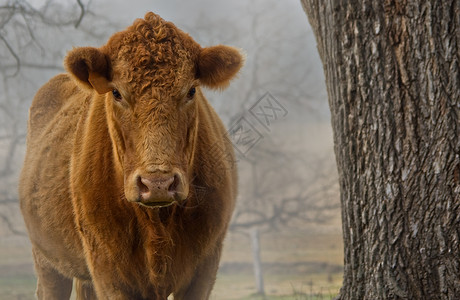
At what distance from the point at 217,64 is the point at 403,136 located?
126 cm

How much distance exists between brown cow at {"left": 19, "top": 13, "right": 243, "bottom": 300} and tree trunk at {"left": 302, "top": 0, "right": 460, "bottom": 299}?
0.94m

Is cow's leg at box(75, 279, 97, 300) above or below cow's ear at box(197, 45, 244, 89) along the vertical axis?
below

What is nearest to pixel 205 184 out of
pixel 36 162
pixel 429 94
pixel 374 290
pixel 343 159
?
pixel 343 159

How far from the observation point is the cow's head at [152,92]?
9.20 feet

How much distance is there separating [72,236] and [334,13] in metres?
2.62

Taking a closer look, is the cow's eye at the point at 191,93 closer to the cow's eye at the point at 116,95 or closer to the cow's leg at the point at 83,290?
the cow's eye at the point at 116,95

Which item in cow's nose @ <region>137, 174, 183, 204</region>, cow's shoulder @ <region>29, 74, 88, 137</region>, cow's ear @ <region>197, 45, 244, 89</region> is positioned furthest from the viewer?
cow's shoulder @ <region>29, 74, 88, 137</region>

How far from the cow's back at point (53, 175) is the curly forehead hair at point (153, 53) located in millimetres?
1161

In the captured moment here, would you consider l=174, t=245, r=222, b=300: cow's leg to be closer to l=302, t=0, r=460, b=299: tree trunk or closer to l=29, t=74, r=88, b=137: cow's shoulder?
l=302, t=0, r=460, b=299: tree trunk

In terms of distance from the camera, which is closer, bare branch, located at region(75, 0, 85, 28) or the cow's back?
the cow's back

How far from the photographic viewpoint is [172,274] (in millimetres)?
3408

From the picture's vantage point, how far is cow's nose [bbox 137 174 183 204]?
272cm

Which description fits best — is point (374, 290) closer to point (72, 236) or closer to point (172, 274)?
point (172, 274)

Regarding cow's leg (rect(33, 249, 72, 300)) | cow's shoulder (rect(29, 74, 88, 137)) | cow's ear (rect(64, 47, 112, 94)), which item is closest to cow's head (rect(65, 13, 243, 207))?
cow's ear (rect(64, 47, 112, 94))
